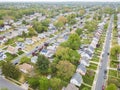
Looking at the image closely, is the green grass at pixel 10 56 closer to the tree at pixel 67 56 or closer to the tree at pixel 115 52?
the tree at pixel 67 56

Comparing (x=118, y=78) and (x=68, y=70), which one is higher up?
(x=68, y=70)

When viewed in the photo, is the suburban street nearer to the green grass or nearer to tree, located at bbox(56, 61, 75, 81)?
tree, located at bbox(56, 61, 75, 81)

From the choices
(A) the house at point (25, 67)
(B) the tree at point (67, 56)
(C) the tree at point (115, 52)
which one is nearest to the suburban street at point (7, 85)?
(A) the house at point (25, 67)

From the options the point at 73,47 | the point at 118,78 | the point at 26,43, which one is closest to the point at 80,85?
the point at 118,78

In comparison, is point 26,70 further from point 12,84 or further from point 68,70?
point 68,70

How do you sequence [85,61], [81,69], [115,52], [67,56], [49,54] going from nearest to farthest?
1. [81,69]
2. [67,56]
3. [85,61]
4. [49,54]
5. [115,52]

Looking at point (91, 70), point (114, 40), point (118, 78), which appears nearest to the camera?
point (118, 78)

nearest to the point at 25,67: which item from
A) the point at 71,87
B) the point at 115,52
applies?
the point at 71,87

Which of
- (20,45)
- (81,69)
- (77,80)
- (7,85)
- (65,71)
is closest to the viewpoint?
(7,85)

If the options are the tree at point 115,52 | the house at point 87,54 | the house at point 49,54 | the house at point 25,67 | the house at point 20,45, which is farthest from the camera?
Result: the house at point 20,45

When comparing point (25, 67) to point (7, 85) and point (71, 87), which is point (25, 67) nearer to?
point (7, 85)

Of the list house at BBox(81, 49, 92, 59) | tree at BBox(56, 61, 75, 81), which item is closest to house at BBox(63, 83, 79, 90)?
tree at BBox(56, 61, 75, 81)
